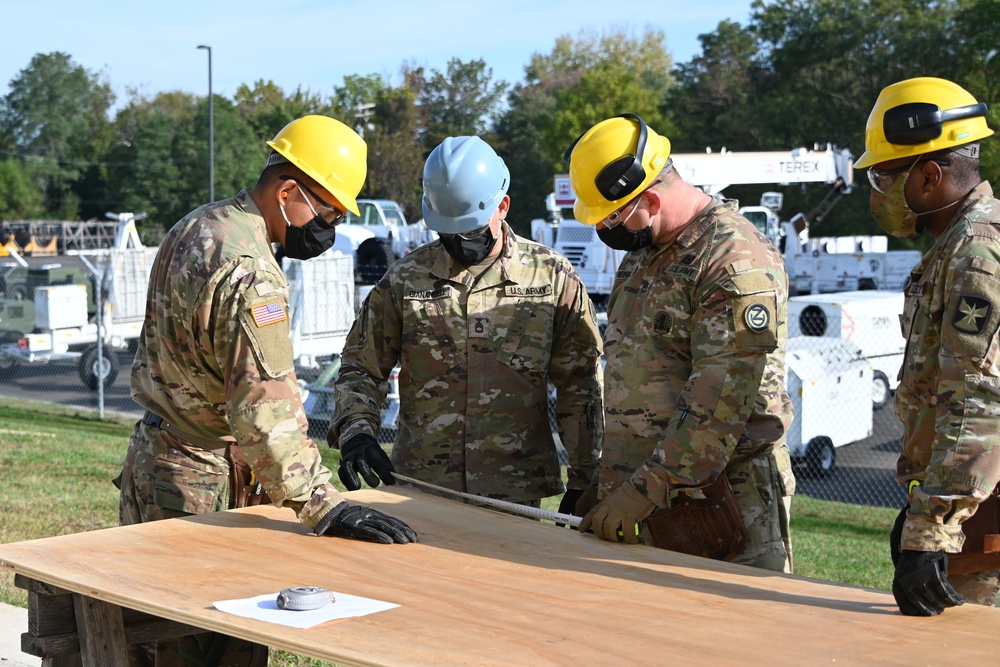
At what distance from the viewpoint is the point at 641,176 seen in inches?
141

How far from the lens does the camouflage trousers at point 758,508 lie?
361cm

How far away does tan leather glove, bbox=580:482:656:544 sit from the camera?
3.37m

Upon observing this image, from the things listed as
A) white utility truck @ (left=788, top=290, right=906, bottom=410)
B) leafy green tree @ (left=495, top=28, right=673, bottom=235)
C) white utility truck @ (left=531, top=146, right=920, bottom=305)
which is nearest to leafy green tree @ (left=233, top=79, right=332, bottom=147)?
leafy green tree @ (left=495, top=28, right=673, bottom=235)

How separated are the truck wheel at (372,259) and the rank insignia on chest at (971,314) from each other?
23.5 m

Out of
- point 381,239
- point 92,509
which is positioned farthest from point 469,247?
point 381,239

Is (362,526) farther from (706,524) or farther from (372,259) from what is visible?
(372,259)

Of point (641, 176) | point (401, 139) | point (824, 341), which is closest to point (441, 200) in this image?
point (641, 176)

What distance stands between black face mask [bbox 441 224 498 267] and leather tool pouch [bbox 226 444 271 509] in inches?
44.4

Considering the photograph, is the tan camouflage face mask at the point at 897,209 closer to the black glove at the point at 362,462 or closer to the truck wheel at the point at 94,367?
the black glove at the point at 362,462

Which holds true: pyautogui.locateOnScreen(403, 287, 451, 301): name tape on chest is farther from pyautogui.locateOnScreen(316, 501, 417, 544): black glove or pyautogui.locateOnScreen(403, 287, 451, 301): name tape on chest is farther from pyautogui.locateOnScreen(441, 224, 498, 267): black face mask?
pyautogui.locateOnScreen(316, 501, 417, 544): black glove

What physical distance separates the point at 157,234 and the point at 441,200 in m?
54.2

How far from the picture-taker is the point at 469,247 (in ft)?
13.8

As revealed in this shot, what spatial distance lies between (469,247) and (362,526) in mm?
1260

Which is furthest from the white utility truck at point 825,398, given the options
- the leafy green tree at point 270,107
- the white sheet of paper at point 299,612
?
the leafy green tree at point 270,107
